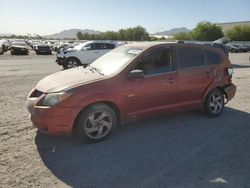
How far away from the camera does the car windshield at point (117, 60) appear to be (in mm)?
5295

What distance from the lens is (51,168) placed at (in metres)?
4.02

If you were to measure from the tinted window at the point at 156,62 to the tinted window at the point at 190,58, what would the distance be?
296mm

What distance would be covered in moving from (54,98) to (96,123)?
2.69 ft

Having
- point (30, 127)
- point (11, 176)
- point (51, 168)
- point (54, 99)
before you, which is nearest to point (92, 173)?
point (51, 168)

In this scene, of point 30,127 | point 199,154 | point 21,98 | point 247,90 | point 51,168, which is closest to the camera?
point 51,168

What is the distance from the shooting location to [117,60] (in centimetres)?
563

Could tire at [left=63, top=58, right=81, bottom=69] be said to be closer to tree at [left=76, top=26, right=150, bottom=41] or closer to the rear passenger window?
the rear passenger window

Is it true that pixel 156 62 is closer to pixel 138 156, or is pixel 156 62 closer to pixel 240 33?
pixel 138 156

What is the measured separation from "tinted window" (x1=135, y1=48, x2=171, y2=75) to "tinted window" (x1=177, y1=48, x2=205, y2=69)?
0.97 feet

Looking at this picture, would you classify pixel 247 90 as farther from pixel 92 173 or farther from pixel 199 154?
pixel 92 173

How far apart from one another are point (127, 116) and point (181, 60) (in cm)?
172

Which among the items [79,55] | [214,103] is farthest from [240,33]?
[214,103]

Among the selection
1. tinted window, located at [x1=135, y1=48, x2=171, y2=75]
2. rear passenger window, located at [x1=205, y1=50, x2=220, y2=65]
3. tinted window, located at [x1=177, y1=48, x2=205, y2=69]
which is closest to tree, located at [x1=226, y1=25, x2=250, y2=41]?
rear passenger window, located at [x1=205, y1=50, x2=220, y2=65]

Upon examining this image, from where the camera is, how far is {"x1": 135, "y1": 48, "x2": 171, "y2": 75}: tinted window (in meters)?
5.39
